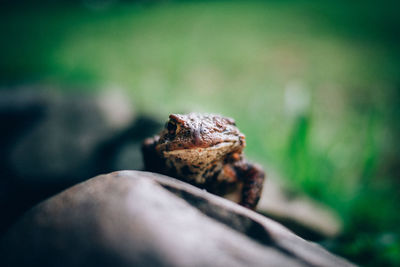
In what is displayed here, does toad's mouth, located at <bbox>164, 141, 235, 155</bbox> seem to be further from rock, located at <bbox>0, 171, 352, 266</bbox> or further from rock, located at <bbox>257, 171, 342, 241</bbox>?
rock, located at <bbox>257, 171, 342, 241</bbox>

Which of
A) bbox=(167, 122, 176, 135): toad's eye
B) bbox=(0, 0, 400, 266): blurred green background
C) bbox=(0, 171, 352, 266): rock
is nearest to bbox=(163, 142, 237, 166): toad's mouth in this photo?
bbox=(167, 122, 176, 135): toad's eye

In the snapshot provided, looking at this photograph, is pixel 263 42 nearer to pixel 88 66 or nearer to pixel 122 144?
pixel 88 66

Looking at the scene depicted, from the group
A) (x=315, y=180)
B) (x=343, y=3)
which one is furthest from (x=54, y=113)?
(x=343, y=3)

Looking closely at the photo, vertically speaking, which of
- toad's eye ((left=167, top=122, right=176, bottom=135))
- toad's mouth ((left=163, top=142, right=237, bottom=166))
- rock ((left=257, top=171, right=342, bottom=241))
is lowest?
rock ((left=257, top=171, right=342, bottom=241))

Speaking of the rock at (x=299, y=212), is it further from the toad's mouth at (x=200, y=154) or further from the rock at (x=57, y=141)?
the rock at (x=57, y=141)

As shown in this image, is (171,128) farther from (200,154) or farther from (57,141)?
(57,141)
